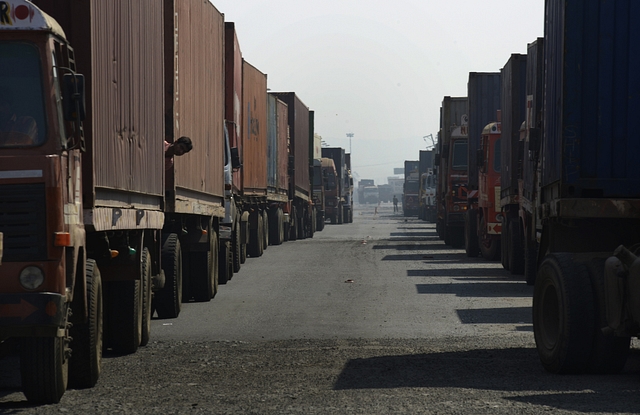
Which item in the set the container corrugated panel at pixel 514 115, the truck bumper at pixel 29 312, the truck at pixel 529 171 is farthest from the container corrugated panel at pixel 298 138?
the truck bumper at pixel 29 312

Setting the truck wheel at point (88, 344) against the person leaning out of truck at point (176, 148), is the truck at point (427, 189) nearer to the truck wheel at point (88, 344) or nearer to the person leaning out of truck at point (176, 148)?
the person leaning out of truck at point (176, 148)

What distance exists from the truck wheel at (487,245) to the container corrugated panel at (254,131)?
490 cm

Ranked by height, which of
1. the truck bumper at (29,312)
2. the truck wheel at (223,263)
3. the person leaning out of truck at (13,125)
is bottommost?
the truck wheel at (223,263)

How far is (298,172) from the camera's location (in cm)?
3625

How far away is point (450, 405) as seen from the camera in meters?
7.51

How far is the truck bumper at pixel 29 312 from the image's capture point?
7129 mm

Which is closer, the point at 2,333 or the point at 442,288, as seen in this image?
the point at 2,333

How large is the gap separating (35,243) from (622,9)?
16.0ft

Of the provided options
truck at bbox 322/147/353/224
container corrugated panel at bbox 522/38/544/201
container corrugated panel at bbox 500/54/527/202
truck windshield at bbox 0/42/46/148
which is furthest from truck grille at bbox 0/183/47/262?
truck at bbox 322/147/353/224

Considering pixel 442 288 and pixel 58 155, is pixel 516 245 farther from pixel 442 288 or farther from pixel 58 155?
pixel 58 155

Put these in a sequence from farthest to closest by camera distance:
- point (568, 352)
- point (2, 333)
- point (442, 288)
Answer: point (442, 288), point (568, 352), point (2, 333)

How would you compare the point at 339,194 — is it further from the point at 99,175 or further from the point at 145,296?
the point at 99,175

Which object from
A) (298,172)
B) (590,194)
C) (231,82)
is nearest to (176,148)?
(590,194)

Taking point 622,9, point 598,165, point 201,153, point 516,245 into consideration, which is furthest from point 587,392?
point 516,245
